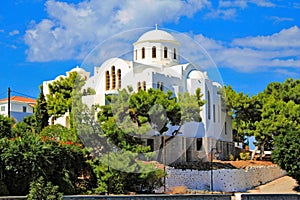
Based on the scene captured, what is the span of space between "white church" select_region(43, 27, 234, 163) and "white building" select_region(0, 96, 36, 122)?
878 cm

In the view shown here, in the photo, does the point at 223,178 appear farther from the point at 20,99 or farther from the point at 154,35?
the point at 20,99

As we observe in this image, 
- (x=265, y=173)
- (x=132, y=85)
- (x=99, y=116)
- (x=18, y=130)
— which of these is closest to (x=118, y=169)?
(x=99, y=116)

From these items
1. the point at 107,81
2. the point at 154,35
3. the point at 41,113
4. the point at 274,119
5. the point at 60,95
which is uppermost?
the point at 154,35

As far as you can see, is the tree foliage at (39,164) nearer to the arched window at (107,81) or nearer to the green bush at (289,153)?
the arched window at (107,81)

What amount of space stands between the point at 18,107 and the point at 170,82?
19015mm

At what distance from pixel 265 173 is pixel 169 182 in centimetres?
945

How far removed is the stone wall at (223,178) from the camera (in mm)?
27688

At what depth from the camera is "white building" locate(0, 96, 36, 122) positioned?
43469 mm

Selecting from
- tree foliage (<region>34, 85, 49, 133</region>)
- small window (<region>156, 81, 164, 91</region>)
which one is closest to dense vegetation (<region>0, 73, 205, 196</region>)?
small window (<region>156, 81, 164, 91</region>)

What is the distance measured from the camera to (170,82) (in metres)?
31.2

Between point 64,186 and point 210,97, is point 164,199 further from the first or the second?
point 210,97

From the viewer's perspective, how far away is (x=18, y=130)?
96.0 ft

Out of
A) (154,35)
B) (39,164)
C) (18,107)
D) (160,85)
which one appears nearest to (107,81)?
(160,85)

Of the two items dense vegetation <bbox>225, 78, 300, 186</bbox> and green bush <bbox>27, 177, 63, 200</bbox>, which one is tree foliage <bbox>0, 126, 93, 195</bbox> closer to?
green bush <bbox>27, 177, 63, 200</bbox>
